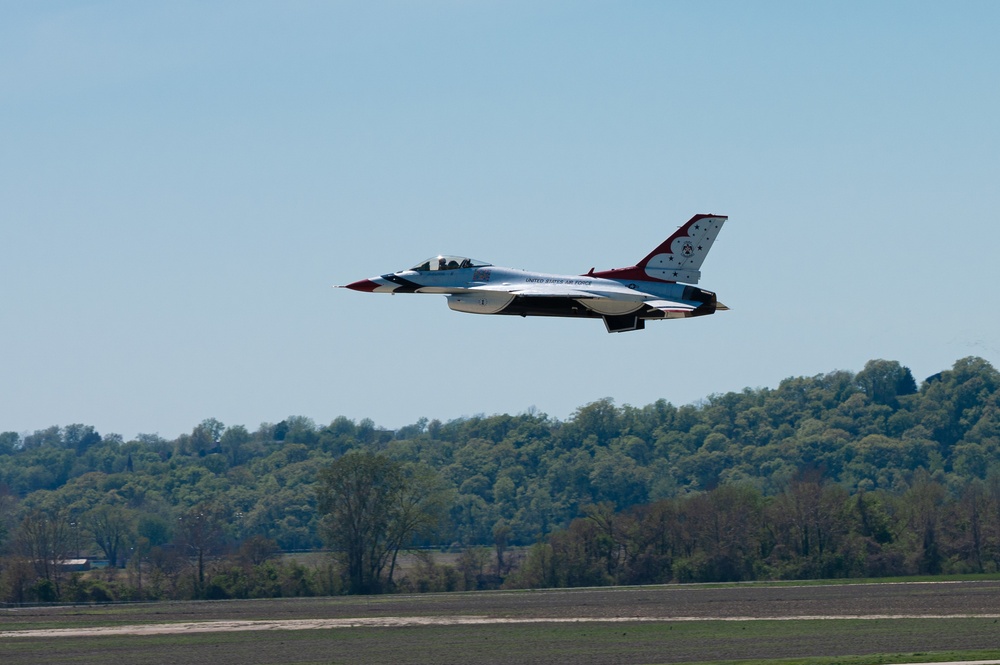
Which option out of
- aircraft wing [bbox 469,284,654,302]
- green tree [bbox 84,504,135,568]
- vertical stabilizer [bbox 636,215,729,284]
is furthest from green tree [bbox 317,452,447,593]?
vertical stabilizer [bbox 636,215,729,284]

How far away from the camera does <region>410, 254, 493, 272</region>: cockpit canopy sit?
5531cm

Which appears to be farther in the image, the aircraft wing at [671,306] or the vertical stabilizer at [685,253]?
the vertical stabilizer at [685,253]

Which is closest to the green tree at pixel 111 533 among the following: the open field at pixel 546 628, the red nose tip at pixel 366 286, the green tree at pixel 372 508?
the green tree at pixel 372 508

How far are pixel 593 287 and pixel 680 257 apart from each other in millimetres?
4210

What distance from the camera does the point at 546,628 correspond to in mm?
69938

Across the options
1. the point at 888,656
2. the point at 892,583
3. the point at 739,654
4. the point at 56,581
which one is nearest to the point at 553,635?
→ the point at 739,654

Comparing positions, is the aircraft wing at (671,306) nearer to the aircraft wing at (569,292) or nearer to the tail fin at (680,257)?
the aircraft wing at (569,292)

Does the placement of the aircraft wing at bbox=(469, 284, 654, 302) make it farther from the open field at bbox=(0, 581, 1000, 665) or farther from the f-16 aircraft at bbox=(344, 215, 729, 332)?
the open field at bbox=(0, 581, 1000, 665)

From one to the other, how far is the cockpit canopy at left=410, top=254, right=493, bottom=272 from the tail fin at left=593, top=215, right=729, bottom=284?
514 cm

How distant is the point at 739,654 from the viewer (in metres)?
58.9

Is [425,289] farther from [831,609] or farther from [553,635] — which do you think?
[831,609]

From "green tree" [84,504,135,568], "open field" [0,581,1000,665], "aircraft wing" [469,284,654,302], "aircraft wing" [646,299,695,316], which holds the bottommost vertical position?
"open field" [0,581,1000,665]

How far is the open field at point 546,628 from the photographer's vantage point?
60.2m

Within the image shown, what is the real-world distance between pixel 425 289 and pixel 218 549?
234 ft
